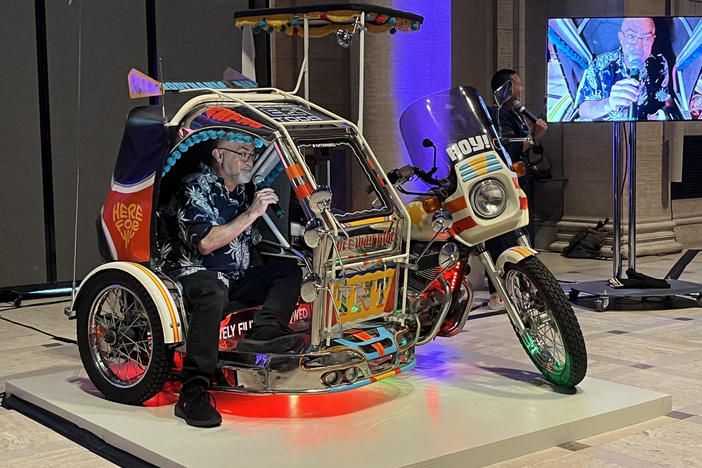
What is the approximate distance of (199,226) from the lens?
450cm

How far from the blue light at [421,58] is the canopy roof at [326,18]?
210 cm

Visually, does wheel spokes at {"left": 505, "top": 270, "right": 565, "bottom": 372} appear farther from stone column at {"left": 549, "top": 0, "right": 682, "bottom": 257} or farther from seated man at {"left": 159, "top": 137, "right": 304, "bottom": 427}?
stone column at {"left": 549, "top": 0, "right": 682, "bottom": 257}

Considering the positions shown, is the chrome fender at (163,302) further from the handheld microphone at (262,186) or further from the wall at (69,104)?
the wall at (69,104)

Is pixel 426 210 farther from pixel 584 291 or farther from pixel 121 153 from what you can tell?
pixel 584 291

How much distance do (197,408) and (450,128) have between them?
1716 millimetres

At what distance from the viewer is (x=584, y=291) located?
23.9 feet

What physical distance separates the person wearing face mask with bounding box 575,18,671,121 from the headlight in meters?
2.68

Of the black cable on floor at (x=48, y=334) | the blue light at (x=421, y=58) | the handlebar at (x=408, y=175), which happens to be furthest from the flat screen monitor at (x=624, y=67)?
the black cable on floor at (x=48, y=334)

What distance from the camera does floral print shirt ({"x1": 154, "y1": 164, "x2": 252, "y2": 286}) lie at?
14.9 feet

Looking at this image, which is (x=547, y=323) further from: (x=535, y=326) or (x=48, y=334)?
(x=48, y=334)

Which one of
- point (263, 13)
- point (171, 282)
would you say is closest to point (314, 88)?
point (263, 13)

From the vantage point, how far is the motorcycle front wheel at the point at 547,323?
4.48 m

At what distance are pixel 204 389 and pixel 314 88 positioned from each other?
5802 mm

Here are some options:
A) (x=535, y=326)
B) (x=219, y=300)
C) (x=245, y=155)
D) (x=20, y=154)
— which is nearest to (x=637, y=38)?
(x=535, y=326)
